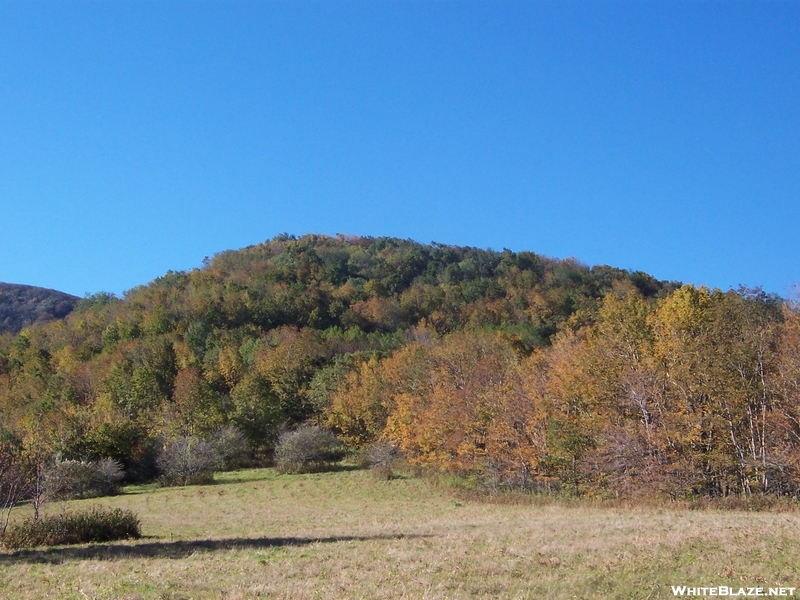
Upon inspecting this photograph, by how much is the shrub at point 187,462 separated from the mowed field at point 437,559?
26338mm

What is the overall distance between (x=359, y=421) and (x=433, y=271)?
83067 millimetres

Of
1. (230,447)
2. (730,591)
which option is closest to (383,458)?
(230,447)

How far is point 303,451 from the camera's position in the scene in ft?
193

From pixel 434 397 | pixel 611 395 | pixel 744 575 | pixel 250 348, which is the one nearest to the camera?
pixel 744 575

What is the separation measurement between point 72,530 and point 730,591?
1979 centimetres

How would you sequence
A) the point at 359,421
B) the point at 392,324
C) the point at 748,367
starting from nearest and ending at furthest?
the point at 748,367
the point at 359,421
the point at 392,324

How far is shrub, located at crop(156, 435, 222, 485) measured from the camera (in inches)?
2130

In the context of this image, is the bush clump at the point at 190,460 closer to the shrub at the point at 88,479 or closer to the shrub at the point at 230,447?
the shrub at the point at 230,447

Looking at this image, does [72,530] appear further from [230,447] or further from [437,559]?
[230,447]

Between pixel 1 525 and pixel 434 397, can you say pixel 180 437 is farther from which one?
pixel 1 525

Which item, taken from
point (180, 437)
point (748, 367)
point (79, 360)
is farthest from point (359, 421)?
point (79, 360)

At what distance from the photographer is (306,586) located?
12.6 metres

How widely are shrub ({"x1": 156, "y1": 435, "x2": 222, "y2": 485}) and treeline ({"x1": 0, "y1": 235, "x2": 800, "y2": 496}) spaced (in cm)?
396

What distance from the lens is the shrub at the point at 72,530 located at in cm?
2035
